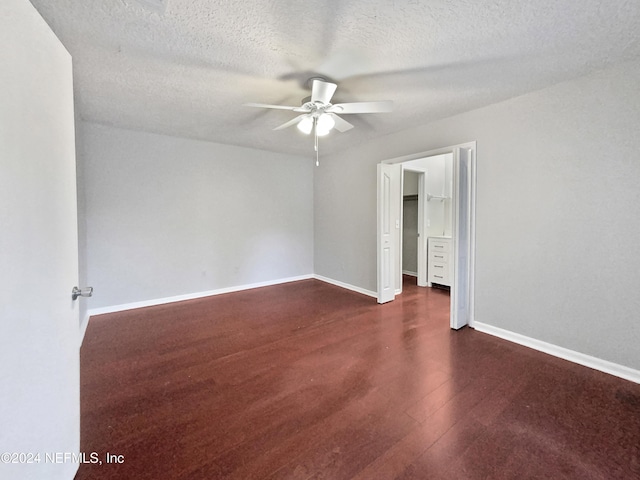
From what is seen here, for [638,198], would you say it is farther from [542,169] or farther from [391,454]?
[391,454]

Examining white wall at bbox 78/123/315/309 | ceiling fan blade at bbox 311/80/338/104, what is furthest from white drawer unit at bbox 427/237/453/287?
ceiling fan blade at bbox 311/80/338/104

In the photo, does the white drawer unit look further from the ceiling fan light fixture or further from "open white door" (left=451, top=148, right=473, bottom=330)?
the ceiling fan light fixture

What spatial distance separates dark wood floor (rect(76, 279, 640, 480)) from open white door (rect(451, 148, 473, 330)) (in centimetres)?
29

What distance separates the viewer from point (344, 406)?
1.84 meters

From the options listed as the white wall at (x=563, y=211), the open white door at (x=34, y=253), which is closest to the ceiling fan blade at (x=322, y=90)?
the open white door at (x=34, y=253)

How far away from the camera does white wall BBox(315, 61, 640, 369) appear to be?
2.12m

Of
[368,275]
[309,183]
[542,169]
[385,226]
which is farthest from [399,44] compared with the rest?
[309,183]

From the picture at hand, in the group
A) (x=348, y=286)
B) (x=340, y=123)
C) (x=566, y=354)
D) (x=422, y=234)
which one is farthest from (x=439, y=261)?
(x=340, y=123)

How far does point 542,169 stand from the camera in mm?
2518

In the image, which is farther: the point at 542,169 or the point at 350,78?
the point at 542,169

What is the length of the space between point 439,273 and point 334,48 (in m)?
4.07

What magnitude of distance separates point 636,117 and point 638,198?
61 cm

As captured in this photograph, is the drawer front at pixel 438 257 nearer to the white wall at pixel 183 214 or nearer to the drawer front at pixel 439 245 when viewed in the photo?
the drawer front at pixel 439 245

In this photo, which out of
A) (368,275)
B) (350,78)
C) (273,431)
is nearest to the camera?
(273,431)
